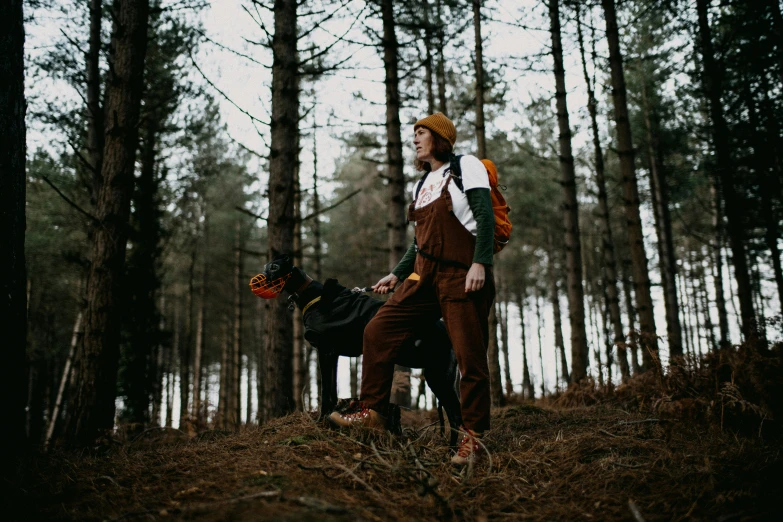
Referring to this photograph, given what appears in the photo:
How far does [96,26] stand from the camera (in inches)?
382

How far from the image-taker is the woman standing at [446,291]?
126 inches

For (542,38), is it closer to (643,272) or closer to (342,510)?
(643,272)

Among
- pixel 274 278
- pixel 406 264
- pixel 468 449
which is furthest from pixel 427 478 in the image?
pixel 274 278

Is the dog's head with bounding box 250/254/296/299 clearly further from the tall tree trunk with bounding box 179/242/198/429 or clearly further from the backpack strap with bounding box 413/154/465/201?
the tall tree trunk with bounding box 179/242/198/429

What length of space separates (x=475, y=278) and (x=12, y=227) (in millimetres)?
2951

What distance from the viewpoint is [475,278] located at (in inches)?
124

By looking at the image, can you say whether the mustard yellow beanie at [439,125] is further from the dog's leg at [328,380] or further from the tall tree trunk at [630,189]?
the tall tree trunk at [630,189]

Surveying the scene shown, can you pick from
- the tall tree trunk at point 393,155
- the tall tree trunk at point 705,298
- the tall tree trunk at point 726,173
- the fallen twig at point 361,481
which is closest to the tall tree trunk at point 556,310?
the tall tree trunk at point 726,173

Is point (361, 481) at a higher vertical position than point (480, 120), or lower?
lower

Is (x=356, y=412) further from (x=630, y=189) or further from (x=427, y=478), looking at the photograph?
(x=630, y=189)

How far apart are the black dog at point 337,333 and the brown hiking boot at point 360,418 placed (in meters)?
0.26

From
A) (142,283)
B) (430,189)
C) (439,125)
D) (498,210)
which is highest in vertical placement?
(142,283)

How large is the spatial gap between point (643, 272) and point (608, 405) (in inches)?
125

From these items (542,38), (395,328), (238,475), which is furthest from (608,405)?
(542,38)
